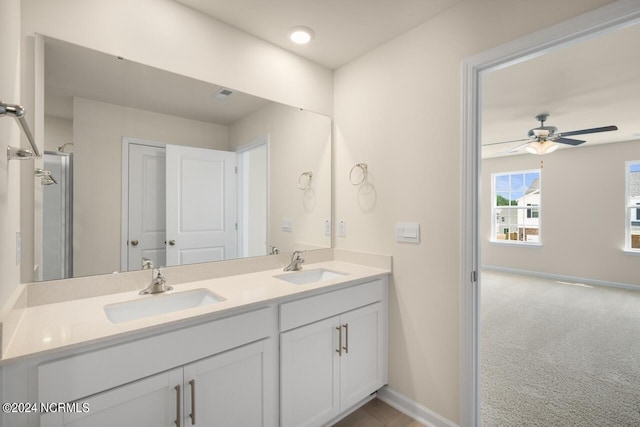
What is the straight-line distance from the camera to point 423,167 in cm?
188

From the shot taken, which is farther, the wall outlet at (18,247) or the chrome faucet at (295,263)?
the chrome faucet at (295,263)

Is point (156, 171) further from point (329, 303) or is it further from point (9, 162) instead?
point (329, 303)

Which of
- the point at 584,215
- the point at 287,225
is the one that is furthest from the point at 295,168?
the point at 584,215

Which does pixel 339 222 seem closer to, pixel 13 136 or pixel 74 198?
pixel 74 198

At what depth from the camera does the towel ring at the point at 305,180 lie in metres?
2.37

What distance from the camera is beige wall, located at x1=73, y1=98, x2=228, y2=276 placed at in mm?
1452

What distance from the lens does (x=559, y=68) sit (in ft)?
A: 8.44

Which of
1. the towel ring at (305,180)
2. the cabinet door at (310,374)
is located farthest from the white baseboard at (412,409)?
the towel ring at (305,180)

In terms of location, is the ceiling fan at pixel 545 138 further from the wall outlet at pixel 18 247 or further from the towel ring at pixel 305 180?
the wall outlet at pixel 18 247

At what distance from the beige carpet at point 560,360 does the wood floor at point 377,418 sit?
19.0 inches

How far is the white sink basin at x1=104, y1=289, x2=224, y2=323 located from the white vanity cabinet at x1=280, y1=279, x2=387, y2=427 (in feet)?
1.49

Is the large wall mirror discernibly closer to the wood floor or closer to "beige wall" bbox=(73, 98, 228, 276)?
"beige wall" bbox=(73, 98, 228, 276)

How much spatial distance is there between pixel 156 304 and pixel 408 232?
4.91 feet

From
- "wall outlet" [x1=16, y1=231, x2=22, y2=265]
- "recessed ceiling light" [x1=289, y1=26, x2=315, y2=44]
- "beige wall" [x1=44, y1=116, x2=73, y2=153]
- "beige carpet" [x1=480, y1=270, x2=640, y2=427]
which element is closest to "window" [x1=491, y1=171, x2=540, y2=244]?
"beige carpet" [x1=480, y1=270, x2=640, y2=427]
